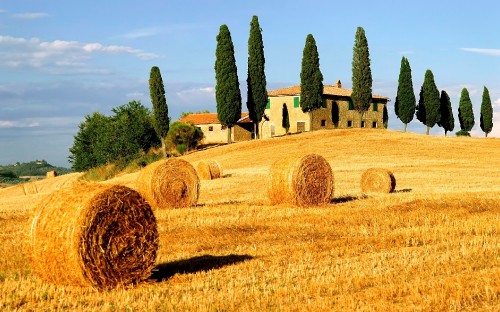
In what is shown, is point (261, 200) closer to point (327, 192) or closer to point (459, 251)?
point (327, 192)

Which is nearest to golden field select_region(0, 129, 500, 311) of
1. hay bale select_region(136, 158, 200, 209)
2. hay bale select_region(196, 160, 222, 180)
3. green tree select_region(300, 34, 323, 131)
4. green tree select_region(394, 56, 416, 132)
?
hay bale select_region(136, 158, 200, 209)

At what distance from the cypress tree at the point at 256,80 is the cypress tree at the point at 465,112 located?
40172 millimetres

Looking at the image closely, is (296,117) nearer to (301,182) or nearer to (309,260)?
(301,182)

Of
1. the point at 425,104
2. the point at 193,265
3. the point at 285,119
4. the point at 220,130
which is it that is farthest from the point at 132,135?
the point at 193,265

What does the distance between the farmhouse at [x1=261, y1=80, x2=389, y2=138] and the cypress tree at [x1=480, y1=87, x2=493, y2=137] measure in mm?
19776

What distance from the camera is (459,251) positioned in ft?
44.7

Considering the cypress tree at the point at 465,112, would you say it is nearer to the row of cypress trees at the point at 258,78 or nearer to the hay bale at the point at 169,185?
the row of cypress trees at the point at 258,78

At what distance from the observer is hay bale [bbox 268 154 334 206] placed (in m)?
23.1

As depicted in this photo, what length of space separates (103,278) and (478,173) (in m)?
36.8

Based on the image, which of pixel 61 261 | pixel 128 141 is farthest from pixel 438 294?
pixel 128 141

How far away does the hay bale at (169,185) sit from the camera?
23641mm

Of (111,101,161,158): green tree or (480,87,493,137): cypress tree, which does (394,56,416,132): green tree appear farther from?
(111,101,161,158): green tree

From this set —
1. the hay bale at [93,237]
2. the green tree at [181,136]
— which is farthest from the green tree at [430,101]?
the hay bale at [93,237]

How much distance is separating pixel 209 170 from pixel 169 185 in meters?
17.9
